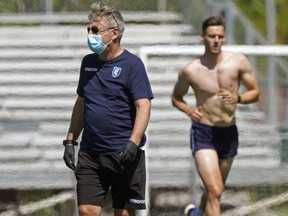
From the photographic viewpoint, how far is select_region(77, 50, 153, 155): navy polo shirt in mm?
8609

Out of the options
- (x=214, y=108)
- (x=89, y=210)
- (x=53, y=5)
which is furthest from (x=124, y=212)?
(x=53, y=5)

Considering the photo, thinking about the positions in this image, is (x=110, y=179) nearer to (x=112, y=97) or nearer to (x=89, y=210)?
(x=89, y=210)

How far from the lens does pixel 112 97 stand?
864cm

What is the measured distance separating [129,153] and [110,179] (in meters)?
0.45

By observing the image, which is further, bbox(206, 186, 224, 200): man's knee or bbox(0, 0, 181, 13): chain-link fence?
bbox(0, 0, 181, 13): chain-link fence

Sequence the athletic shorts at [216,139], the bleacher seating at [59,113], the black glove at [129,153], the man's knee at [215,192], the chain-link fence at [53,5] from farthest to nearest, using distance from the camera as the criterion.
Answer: the chain-link fence at [53,5] → the bleacher seating at [59,113] → the athletic shorts at [216,139] → the man's knee at [215,192] → the black glove at [129,153]

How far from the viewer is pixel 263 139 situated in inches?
420

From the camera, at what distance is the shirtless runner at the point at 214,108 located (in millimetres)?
9430

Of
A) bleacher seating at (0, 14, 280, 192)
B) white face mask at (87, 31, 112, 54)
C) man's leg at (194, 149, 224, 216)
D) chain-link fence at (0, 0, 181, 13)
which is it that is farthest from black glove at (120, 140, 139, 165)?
chain-link fence at (0, 0, 181, 13)

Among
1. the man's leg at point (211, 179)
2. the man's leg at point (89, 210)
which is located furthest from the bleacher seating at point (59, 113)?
the man's leg at point (89, 210)

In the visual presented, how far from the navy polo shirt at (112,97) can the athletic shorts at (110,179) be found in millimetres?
112

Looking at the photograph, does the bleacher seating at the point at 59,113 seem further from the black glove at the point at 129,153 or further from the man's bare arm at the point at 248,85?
the black glove at the point at 129,153

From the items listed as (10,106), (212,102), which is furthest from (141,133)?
(10,106)

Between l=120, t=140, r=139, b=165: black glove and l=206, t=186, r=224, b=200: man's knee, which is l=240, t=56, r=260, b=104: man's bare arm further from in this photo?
l=120, t=140, r=139, b=165: black glove
